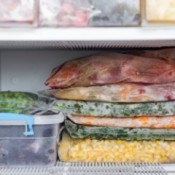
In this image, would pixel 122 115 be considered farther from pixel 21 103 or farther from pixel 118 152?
pixel 21 103

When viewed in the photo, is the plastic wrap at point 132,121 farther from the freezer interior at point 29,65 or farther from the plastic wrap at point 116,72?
the freezer interior at point 29,65

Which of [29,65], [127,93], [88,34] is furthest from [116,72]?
[29,65]

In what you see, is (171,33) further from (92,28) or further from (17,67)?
(17,67)

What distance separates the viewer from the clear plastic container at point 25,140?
0.73 meters

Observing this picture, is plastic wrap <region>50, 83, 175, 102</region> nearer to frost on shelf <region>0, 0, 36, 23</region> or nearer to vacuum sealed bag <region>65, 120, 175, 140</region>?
vacuum sealed bag <region>65, 120, 175, 140</region>

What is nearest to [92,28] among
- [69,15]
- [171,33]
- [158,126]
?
[69,15]

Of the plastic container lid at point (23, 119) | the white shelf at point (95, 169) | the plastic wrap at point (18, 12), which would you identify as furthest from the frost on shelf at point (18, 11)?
the white shelf at point (95, 169)

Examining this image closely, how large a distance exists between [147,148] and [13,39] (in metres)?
0.38

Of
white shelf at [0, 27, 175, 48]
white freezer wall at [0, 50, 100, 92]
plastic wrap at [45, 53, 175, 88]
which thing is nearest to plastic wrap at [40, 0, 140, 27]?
white shelf at [0, 27, 175, 48]

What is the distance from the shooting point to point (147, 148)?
2.54 ft

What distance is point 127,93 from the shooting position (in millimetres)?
790

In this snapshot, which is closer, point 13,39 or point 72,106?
point 13,39

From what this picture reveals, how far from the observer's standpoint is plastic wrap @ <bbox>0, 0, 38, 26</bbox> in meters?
0.65

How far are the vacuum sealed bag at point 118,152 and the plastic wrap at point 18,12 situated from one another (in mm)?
297
